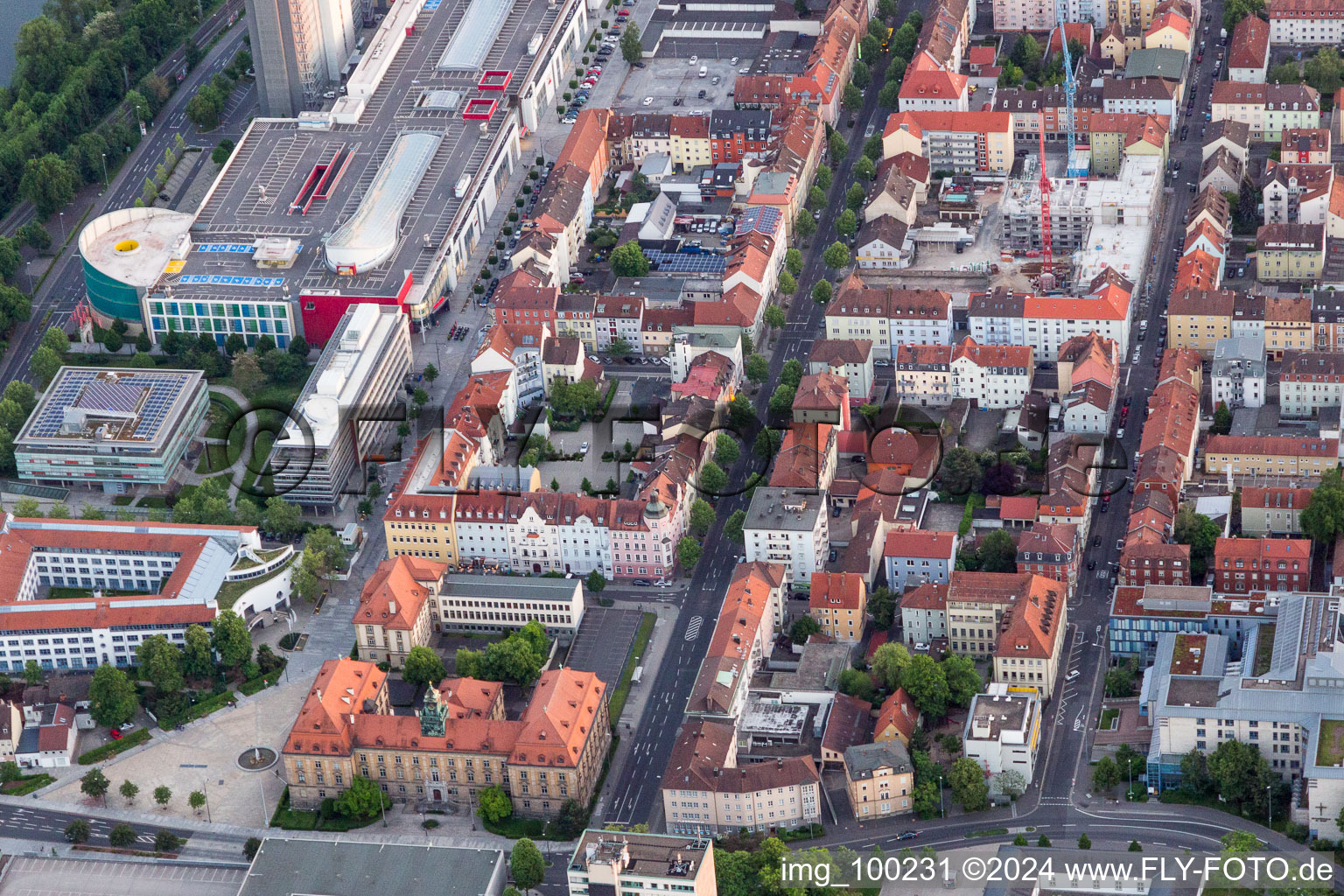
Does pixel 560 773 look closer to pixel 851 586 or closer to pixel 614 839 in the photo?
pixel 614 839

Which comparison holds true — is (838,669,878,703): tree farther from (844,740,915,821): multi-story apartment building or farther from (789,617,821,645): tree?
(844,740,915,821): multi-story apartment building

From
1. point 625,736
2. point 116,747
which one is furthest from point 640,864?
point 116,747

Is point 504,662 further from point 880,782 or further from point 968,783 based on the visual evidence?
point 968,783

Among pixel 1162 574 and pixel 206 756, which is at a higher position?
pixel 1162 574

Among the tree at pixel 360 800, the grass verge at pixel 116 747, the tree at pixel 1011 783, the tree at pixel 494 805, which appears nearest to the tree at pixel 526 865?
the tree at pixel 494 805

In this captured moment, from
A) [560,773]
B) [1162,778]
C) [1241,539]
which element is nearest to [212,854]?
[560,773]
